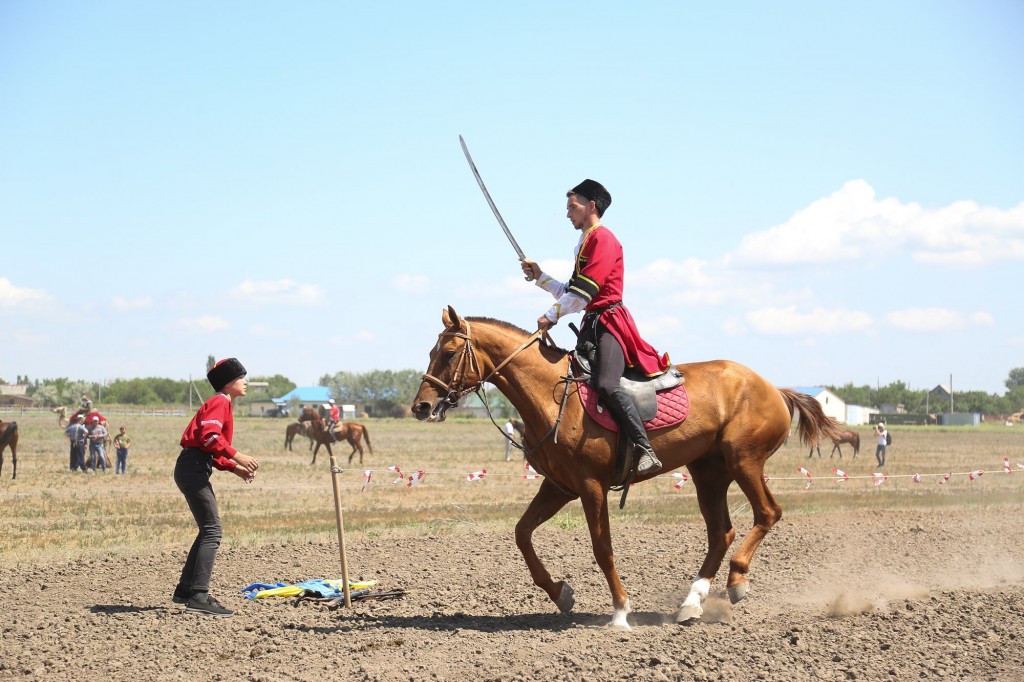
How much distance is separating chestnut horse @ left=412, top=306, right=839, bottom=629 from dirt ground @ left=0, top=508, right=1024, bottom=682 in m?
0.52

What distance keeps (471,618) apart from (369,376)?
142612 mm

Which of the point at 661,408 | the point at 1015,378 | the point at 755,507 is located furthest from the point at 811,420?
the point at 1015,378

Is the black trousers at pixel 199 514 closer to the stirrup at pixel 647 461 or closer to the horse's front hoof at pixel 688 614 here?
the stirrup at pixel 647 461

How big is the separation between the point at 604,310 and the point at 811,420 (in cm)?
325

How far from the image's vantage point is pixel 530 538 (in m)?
8.30

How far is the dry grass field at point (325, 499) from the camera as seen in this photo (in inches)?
584

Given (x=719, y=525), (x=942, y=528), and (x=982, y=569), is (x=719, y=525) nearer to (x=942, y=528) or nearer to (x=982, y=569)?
(x=982, y=569)

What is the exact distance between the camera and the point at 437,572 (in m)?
10.5

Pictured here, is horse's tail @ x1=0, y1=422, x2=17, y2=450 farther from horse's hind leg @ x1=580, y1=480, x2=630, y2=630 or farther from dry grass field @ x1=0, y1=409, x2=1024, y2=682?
horse's hind leg @ x1=580, y1=480, x2=630, y2=630

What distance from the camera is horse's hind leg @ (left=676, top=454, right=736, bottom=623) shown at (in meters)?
8.36

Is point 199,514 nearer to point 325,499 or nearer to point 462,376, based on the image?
point 462,376

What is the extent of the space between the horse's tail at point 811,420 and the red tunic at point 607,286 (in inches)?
92.5

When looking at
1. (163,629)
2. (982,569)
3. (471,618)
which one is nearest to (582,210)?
(471,618)

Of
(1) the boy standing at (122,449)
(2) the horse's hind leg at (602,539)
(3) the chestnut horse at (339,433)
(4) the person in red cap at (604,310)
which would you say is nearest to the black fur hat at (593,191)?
(4) the person in red cap at (604,310)
